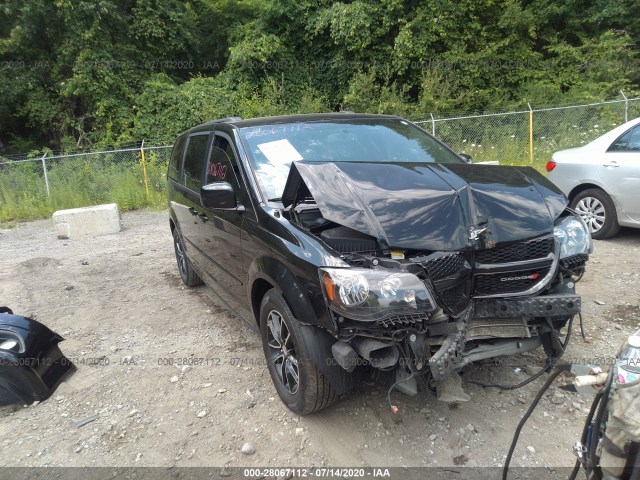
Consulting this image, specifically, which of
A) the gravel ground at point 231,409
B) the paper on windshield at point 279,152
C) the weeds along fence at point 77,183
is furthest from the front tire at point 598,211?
the weeds along fence at point 77,183

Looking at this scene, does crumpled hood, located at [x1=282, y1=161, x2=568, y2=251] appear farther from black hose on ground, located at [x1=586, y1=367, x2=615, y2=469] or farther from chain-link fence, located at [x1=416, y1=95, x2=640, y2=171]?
chain-link fence, located at [x1=416, y1=95, x2=640, y2=171]

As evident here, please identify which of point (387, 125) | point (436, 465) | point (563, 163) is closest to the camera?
point (436, 465)

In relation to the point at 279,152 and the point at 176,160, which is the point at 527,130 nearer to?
the point at 176,160

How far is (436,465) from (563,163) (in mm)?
5244

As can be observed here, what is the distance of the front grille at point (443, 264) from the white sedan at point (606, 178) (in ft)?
14.2

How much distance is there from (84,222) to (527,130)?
11.5 m

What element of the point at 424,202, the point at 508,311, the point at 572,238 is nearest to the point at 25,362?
the point at 424,202

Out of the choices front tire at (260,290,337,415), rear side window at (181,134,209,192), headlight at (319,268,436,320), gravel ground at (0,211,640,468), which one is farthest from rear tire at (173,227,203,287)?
headlight at (319,268,436,320)

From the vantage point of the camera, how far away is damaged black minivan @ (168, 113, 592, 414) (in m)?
2.46

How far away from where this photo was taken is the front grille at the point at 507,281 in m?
2.71

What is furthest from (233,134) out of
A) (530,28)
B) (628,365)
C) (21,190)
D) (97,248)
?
(530,28)

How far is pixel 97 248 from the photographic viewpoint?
8289mm

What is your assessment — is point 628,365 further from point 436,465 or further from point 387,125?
point 387,125

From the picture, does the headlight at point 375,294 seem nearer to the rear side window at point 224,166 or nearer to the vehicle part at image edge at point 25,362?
the rear side window at point 224,166
